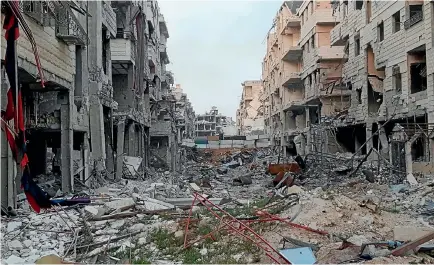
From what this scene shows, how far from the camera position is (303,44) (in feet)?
144

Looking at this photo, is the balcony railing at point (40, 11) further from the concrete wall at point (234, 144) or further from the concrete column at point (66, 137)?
the concrete wall at point (234, 144)

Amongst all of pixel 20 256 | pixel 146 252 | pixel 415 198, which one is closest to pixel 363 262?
pixel 146 252

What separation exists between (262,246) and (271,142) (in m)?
50.3

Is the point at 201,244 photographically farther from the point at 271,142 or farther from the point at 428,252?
the point at 271,142

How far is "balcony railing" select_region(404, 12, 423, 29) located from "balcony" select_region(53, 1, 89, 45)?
53.3 feet

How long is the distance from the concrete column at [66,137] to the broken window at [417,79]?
1764cm

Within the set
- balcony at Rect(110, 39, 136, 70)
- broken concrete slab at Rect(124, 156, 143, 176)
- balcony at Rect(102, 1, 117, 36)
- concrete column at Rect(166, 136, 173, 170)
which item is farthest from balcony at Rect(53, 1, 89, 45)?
concrete column at Rect(166, 136, 173, 170)

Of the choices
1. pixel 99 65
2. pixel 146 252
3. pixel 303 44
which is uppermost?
pixel 303 44

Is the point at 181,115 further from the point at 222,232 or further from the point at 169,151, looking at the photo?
the point at 222,232

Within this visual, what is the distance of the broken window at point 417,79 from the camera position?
2442 cm

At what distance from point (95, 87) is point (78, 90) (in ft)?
6.35

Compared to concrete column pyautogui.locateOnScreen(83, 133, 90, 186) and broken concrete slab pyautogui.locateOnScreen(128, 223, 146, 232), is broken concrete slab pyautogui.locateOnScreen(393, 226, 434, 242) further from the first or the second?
Answer: concrete column pyautogui.locateOnScreen(83, 133, 90, 186)

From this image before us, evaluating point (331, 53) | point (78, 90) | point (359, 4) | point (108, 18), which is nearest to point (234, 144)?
point (331, 53)

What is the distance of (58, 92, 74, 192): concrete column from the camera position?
15297 millimetres
